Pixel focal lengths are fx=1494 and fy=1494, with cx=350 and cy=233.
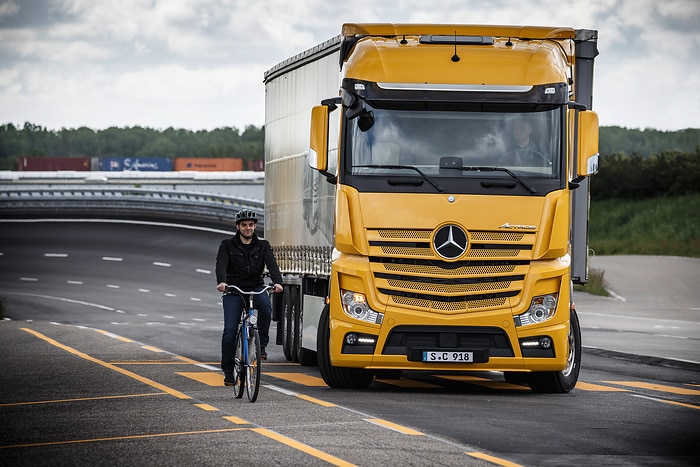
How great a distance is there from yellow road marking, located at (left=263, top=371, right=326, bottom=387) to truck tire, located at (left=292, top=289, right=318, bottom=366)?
1.03m

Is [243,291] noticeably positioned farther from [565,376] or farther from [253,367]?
[565,376]

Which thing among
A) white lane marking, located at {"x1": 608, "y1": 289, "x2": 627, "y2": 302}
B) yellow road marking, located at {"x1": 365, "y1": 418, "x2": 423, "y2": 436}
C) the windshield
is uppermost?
the windshield

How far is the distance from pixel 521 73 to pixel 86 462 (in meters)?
7.11

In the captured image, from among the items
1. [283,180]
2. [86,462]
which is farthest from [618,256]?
[86,462]

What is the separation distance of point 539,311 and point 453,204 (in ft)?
4.66

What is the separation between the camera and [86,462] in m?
10.3

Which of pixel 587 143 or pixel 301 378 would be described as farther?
pixel 301 378

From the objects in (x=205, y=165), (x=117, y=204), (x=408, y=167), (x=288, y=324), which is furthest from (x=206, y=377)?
(x=205, y=165)

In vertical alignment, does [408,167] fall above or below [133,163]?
below

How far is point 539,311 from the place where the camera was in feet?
50.5

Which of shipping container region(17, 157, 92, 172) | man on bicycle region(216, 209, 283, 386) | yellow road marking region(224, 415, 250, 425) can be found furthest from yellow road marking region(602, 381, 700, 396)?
shipping container region(17, 157, 92, 172)

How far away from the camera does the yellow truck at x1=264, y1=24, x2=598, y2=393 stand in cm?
1530

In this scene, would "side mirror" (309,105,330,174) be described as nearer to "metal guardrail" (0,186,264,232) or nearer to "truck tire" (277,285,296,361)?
"truck tire" (277,285,296,361)

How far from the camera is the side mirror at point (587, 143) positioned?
50.3ft
